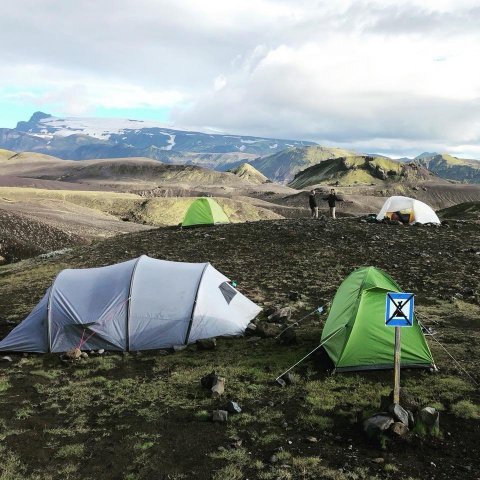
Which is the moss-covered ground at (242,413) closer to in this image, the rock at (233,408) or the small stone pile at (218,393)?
the small stone pile at (218,393)

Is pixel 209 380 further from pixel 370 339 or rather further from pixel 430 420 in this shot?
pixel 430 420

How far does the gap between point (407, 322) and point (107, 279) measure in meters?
9.86

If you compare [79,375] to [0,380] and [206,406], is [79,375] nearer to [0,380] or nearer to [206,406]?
[0,380]

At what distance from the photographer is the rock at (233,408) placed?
1029 centimetres

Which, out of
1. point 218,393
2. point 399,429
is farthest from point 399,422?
point 218,393

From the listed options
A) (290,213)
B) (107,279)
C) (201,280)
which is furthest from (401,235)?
(290,213)

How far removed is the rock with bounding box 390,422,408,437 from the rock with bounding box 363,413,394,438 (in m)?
0.08

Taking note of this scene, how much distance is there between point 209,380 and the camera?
1154 centimetres

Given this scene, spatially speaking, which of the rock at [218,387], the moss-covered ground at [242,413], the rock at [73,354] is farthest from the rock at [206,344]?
the rock at [73,354]

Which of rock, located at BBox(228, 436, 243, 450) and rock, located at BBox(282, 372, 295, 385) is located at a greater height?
rock, located at BBox(282, 372, 295, 385)

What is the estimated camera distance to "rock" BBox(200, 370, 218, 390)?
1143 centimetres

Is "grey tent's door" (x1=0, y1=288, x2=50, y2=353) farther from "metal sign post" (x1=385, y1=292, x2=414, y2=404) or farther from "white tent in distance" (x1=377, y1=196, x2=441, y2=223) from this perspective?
"white tent in distance" (x1=377, y1=196, x2=441, y2=223)

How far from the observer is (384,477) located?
315 inches

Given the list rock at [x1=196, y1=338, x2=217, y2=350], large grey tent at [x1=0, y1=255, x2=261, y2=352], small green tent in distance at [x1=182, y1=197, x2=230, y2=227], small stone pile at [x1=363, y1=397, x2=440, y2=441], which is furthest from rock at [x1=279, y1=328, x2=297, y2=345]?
small green tent in distance at [x1=182, y1=197, x2=230, y2=227]
